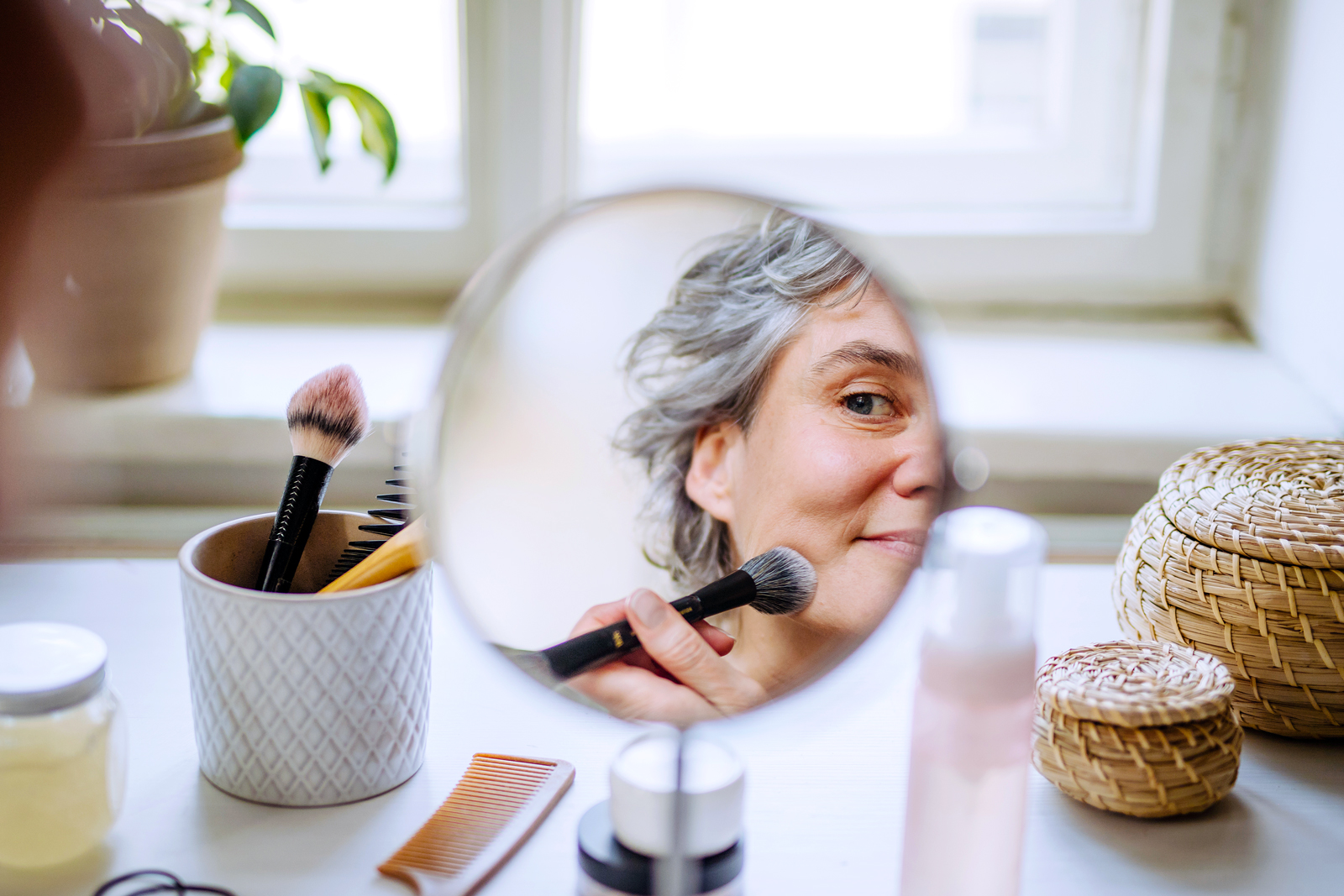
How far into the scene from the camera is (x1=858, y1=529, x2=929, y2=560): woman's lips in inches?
15.9

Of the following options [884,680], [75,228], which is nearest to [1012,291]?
[884,680]

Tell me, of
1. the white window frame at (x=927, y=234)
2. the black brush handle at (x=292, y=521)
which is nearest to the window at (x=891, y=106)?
the white window frame at (x=927, y=234)

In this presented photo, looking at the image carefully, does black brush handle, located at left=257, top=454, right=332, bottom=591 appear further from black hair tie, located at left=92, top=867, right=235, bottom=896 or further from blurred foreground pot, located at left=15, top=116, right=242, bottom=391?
blurred foreground pot, located at left=15, top=116, right=242, bottom=391

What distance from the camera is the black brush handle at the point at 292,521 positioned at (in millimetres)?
488

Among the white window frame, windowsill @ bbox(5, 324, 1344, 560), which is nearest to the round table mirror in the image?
windowsill @ bbox(5, 324, 1344, 560)

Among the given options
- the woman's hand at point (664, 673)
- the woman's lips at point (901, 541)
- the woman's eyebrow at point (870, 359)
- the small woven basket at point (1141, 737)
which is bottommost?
the small woven basket at point (1141, 737)

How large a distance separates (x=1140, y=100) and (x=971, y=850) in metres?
0.70

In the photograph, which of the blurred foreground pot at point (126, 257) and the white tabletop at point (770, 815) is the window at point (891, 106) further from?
the white tabletop at point (770, 815)

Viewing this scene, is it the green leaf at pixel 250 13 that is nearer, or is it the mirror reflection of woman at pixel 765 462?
the mirror reflection of woman at pixel 765 462

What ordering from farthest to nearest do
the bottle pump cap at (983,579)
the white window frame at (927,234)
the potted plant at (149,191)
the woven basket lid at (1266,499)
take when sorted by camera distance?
the white window frame at (927,234) < the potted plant at (149,191) < the woven basket lid at (1266,499) < the bottle pump cap at (983,579)

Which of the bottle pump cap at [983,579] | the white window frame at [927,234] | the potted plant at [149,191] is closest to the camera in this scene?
the bottle pump cap at [983,579]

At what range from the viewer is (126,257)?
742 mm

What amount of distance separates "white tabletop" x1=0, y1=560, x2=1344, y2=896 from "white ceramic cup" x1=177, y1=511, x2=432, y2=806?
14 mm

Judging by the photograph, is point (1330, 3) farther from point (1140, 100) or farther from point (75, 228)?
point (75, 228)
